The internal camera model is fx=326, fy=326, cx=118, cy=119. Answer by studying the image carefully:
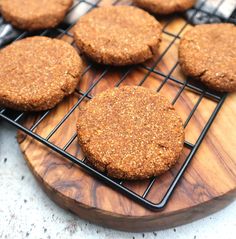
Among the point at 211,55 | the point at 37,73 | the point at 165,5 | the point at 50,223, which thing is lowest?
the point at 50,223

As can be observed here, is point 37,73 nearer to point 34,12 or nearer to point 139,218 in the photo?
point 34,12

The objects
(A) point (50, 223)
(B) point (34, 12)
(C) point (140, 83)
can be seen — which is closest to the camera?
(A) point (50, 223)

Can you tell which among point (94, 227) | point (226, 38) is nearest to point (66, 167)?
point (94, 227)

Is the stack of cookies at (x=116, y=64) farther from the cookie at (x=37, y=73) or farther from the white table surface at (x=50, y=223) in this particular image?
the white table surface at (x=50, y=223)

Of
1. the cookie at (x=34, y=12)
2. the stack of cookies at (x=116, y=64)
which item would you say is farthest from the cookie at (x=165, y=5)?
the cookie at (x=34, y=12)

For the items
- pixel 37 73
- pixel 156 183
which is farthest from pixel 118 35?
pixel 156 183

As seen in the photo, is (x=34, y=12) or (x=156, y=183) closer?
(x=156, y=183)
